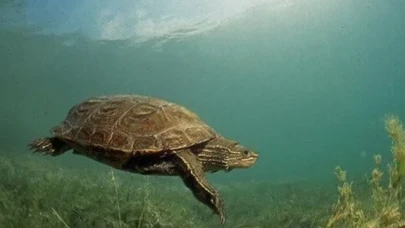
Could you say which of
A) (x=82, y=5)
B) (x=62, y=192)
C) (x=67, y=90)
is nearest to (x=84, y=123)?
(x=62, y=192)

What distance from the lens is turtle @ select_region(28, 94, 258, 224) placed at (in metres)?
5.72

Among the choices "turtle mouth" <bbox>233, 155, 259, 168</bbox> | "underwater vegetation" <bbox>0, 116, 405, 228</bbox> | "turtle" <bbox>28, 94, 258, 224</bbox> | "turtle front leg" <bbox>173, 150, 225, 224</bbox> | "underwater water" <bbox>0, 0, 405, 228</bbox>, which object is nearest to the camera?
"underwater vegetation" <bbox>0, 116, 405, 228</bbox>

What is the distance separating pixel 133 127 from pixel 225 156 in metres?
1.38

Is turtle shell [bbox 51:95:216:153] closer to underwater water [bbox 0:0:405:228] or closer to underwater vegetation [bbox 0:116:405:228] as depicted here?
underwater vegetation [bbox 0:116:405:228]

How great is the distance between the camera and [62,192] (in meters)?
8.23

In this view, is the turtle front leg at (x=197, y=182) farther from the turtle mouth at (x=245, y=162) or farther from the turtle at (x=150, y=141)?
the turtle mouth at (x=245, y=162)

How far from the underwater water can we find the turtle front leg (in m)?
0.77

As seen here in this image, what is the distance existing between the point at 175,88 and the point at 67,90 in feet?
70.1

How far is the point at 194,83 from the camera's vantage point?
86.3 m

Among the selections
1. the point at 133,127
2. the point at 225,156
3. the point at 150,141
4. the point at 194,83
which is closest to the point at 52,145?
the point at 133,127

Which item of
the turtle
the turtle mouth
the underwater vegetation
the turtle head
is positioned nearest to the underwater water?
the underwater vegetation

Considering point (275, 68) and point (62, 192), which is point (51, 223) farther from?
point (275, 68)

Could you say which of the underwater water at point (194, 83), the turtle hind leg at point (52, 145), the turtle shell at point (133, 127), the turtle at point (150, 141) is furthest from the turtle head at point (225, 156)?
the turtle hind leg at point (52, 145)

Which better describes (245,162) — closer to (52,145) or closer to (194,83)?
(52,145)
